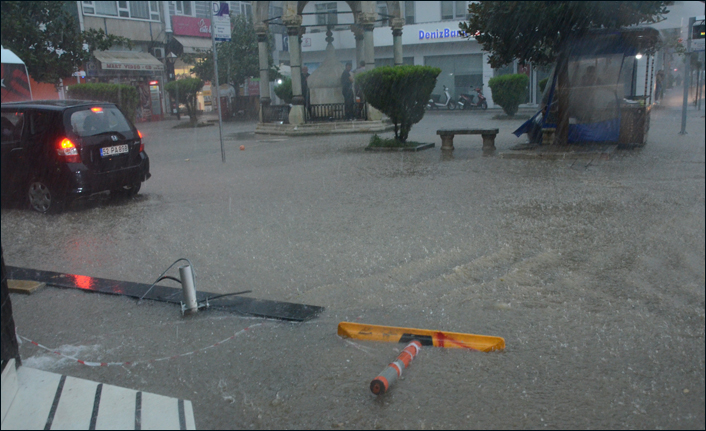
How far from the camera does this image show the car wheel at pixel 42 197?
8.38 meters

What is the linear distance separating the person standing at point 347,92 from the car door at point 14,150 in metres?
14.8

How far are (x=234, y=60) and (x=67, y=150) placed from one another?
27.4 m

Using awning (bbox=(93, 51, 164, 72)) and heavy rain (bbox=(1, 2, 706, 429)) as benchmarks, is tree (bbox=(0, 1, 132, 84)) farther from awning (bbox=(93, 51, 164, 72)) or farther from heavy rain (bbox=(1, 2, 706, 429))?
awning (bbox=(93, 51, 164, 72))

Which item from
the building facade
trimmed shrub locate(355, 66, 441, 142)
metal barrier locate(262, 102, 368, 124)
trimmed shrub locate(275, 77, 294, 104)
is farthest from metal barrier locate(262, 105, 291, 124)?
trimmed shrub locate(355, 66, 441, 142)

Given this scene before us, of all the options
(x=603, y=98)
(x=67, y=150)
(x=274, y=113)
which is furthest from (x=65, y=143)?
(x=274, y=113)

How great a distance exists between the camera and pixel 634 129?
12195 millimetres

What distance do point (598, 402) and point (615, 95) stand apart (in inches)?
426

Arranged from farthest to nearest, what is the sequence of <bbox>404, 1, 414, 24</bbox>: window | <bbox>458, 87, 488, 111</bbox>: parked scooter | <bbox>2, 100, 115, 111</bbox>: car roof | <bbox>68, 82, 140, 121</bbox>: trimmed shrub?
<bbox>68, 82, 140, 121</bbox>: trimmed shrub
<bbox>404, 1, 414, 24</bbox>: window
<bbox>458, 87, 488, 111</bbox>: parked scooter
<bbox>2, 100, 115, 111</bbox>: car roof

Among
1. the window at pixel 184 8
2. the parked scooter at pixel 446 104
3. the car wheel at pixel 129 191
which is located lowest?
the car wheel at pixel 129 191

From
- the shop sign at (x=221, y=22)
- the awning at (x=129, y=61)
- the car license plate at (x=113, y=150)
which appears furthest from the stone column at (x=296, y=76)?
the car license plate at (x=113, y=150)

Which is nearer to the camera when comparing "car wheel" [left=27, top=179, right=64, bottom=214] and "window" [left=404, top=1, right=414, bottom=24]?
"car wheel" [left=27, top=179, right=64, bottom=214]

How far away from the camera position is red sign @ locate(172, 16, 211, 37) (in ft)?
108

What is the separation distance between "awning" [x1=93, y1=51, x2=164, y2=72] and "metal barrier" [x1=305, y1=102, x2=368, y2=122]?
34.0ft

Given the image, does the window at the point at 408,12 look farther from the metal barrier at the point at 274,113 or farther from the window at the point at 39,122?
the window at the point at 39,122
